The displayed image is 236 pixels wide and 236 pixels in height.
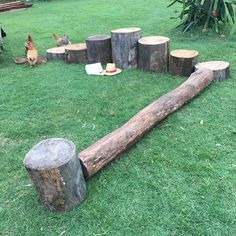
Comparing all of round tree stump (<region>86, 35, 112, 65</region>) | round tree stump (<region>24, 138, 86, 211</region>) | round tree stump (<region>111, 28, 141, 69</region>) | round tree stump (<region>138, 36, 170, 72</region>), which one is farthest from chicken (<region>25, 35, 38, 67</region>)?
round tree stump (<region>24, 138, 86, 211</region>)

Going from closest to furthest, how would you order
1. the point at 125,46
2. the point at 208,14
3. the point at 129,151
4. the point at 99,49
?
the point at 129,151
the point at 125,46
the point at 99,49
the point at 208,14

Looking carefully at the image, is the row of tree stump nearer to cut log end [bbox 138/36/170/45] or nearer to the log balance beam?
cut log end [bbox 138/36/170/45]

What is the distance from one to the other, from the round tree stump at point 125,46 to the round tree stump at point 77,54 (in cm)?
47

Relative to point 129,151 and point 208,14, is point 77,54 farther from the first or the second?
point 129,151

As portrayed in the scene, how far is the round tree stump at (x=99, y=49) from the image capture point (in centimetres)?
446

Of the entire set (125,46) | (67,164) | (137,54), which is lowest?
(137,54)

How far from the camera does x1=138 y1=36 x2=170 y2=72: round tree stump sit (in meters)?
4.07

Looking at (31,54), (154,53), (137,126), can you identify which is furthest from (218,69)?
(31,54)

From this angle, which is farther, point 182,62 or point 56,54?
point 56,54

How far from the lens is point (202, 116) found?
3.16 meters

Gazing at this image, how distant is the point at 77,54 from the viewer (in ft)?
15.5

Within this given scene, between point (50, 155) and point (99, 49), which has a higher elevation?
point (50, 155)

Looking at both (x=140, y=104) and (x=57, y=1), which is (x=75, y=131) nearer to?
(x=140, y=104)

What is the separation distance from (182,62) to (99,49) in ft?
3.64
